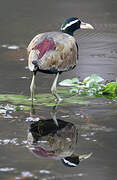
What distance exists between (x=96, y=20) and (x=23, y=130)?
7.50 metres

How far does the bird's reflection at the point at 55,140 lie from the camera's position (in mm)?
5762

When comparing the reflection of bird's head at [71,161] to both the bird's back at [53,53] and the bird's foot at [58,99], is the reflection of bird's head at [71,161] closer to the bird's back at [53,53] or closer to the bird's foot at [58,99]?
the bird's back at [53,53]

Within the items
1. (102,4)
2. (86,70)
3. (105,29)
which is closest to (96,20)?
(105,29)

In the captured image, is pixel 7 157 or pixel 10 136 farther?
pixel 10 136

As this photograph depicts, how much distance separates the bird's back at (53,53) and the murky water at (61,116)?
563 millimetres

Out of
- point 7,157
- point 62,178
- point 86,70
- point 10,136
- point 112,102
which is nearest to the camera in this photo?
point 62,178

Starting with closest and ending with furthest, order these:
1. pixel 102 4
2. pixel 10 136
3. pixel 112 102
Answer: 1. pixel 10 136
2. pixel 112 102
3. pixel 102 4

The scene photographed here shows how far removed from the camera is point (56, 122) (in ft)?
22.6

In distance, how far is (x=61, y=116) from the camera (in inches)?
280

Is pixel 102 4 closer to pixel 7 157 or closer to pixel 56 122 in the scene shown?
pixel 56 122

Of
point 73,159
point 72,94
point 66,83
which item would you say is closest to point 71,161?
point 73,159

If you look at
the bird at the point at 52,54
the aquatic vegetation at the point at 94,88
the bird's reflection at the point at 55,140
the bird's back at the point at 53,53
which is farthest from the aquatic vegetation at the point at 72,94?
the bird's reflection at the point at 55,140

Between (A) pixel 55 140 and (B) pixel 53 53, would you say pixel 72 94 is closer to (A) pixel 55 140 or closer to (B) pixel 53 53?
(B) pixel 53 53

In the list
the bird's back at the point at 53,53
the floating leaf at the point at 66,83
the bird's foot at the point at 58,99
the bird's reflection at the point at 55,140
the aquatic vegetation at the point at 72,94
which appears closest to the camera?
the bird's reflection at the point at 55,140
